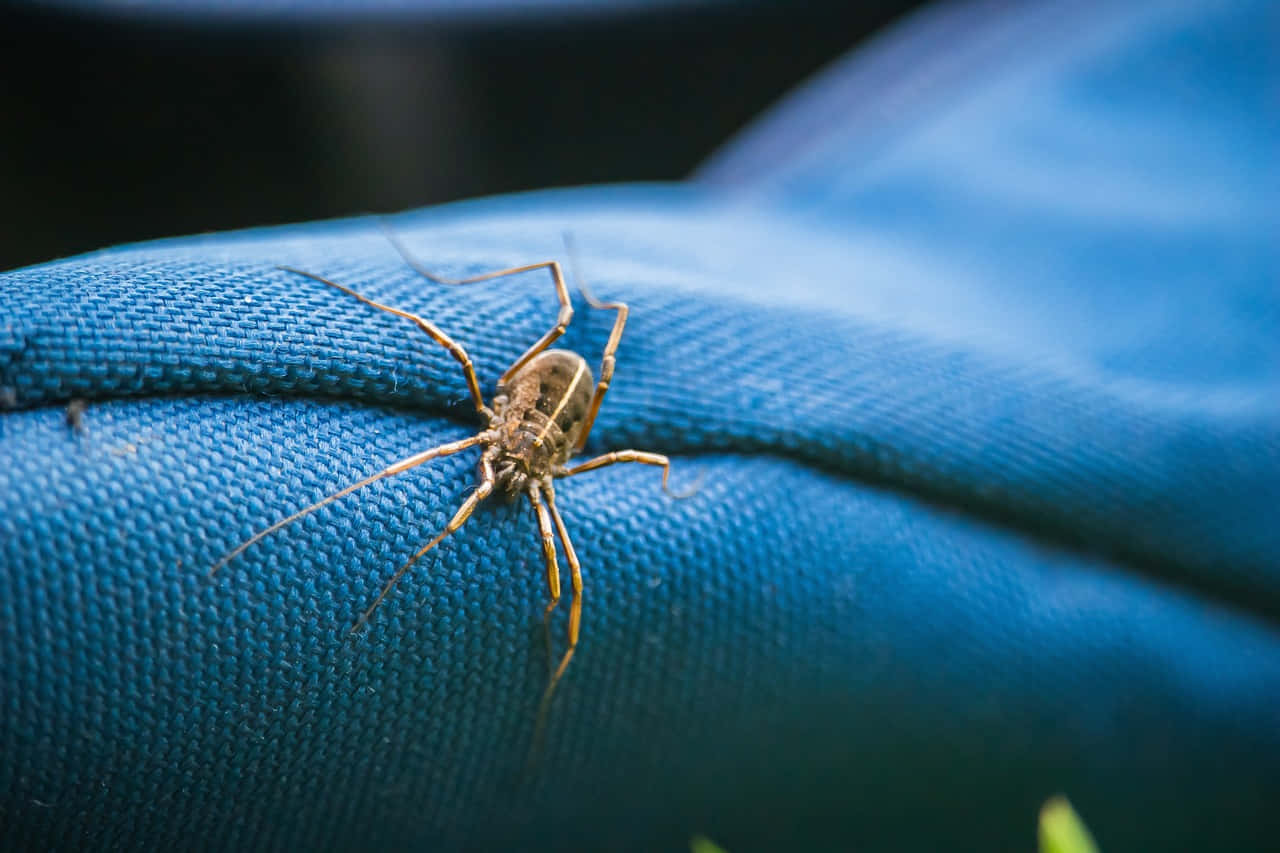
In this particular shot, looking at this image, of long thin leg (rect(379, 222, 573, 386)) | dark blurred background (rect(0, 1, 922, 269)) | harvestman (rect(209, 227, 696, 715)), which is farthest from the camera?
dark blurred background (rect(0, 1, 922, 269))

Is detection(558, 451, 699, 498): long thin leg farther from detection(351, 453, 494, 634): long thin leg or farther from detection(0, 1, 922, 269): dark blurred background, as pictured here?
detection(0, 1, 922, 269): dark blurred background

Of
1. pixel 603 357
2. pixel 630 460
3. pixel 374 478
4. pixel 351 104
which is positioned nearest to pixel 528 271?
pixel 603 357

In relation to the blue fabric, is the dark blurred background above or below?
above

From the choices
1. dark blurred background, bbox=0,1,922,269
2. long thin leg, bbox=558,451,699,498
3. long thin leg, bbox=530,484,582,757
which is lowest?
long thin leg, bbox=530,484,582,757

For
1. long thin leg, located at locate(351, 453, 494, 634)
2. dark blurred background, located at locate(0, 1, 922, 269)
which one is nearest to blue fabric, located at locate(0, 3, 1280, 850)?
A: long thin leg, located at locate(351, 453, 494, 634)

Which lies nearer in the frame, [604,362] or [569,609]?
[569,609]

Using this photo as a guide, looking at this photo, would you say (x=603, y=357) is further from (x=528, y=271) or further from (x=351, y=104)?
(x=351, y=104)
